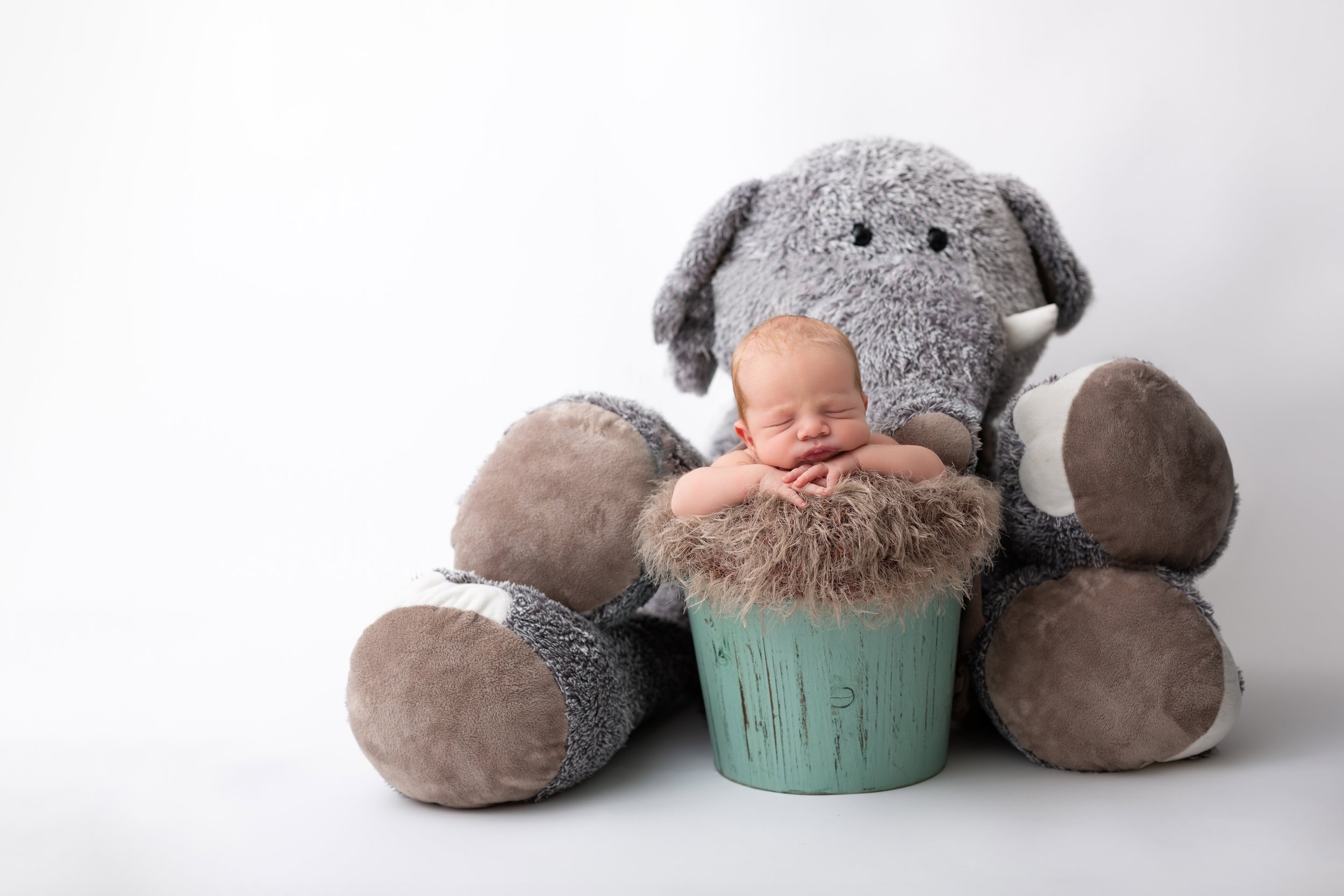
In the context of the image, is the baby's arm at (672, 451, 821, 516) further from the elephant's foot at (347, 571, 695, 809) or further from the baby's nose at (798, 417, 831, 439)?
the elephant's foot at (347, 571, 695, 809)

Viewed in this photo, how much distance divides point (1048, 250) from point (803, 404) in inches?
25.4

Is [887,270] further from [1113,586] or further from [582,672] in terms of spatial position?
[582,672]

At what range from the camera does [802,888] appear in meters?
1.01

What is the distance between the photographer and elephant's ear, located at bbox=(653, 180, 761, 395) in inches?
62.7

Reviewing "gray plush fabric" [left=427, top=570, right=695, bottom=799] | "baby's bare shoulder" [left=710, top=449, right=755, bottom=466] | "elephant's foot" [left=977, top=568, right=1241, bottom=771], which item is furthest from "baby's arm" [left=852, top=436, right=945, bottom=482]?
"gray plush fabric" [left=427, top=570, right=695, bottom=799]

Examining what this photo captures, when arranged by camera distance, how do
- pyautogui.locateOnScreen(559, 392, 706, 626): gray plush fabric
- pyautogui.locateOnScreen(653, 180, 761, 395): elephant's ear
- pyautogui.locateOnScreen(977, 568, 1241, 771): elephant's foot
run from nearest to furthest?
pyautogui.locateOnScreen(977, 568, 1241, 771): elephant's foot
pyautogui.locateOnScreen(559, 392, 706, 626): gray plush fabric
pyautogui.locateOnScreen(653, 180, 761, 395): elephant's ear

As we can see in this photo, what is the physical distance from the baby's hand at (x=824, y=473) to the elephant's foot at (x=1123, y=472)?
0.27m

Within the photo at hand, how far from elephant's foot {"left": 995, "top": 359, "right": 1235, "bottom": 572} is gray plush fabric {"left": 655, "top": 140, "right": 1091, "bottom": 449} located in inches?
4.4

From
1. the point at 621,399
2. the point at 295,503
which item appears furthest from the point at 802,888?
the point at 295,503

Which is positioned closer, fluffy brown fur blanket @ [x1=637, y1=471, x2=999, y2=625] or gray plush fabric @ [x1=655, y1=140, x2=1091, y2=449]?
fluffy brown fur blanket @ [x1=637, y1=471, x2=999, y2=625]

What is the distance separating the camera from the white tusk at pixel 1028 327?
1.48m

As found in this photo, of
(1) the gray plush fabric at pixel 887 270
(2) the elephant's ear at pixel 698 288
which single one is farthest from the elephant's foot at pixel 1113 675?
(2) the elephant's ear at pixel 698 288

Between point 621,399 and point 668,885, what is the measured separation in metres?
0.57

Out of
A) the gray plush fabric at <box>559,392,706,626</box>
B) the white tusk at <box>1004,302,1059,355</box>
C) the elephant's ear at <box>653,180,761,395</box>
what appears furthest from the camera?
the elephant's ear at <box>653,180,761,395</box>
